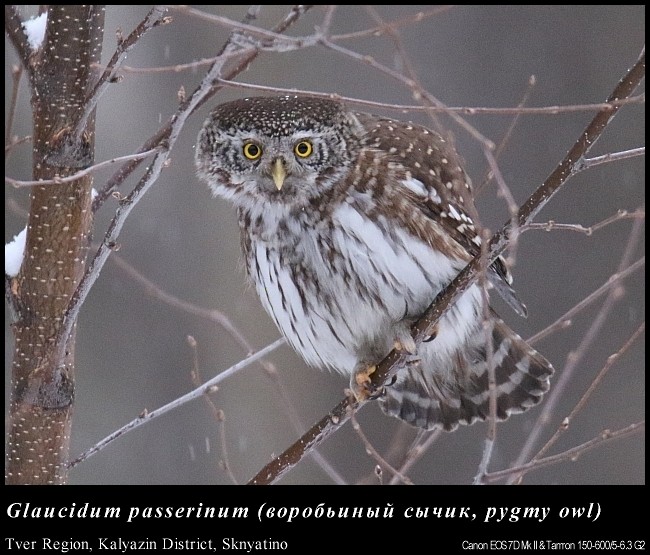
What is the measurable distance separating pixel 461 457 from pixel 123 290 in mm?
3244

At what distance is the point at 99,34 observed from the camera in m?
2.75

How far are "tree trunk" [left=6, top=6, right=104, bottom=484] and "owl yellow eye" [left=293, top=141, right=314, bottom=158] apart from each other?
105 centimetres

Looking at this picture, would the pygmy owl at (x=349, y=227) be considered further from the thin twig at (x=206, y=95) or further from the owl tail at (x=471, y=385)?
the thin twig at (x=206, y=95)

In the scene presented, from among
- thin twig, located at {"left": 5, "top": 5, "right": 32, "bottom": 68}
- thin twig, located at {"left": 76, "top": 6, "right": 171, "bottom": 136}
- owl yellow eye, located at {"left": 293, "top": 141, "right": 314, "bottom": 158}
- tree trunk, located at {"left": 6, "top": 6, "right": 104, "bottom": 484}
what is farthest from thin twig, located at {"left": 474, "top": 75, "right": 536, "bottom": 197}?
thin twig, located at {"left": 5, "top": 5, "right": 32, "bottom": 68}

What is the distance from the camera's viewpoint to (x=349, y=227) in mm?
3559

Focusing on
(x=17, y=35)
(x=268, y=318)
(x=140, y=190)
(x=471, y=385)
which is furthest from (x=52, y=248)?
(x=268, y=318)

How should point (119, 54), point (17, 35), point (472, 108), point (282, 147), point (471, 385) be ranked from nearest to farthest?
point (472, 108) → point (119, 54) → point (17, 35) → point (282, 147) → point (471, 385)

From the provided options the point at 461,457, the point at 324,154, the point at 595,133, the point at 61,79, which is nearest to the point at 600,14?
the point at 461,457

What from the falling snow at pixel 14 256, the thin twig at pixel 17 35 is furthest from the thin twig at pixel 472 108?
the falling snow at pixel 14 256

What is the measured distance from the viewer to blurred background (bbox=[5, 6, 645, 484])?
23.1ft

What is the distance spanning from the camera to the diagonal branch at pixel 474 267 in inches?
101

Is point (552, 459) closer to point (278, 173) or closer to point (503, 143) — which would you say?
point (503, 143)

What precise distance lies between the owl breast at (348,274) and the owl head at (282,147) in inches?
4.2

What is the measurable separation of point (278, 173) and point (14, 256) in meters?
1.11
